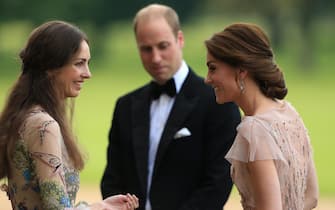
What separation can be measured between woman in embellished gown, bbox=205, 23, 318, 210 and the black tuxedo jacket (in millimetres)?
1264

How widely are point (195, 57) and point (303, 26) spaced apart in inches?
213

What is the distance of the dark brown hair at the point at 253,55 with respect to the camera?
368cm

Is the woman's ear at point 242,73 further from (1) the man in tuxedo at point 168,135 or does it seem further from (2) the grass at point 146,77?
(2) the grass at point 146,77

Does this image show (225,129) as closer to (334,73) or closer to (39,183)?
(39,183)

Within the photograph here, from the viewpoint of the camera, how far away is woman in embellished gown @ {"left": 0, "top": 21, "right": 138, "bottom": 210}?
3535 millimetres

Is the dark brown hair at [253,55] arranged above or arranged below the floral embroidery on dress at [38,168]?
above

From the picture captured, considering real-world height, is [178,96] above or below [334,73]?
above

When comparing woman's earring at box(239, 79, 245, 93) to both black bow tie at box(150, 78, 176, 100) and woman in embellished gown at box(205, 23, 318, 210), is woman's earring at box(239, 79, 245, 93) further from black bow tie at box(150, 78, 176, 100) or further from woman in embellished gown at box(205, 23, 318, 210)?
black bow tie at box(150, 78, 176, 100)

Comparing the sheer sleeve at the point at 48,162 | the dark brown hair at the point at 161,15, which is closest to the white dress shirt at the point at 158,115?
the dark brown hair at the point at 161,15

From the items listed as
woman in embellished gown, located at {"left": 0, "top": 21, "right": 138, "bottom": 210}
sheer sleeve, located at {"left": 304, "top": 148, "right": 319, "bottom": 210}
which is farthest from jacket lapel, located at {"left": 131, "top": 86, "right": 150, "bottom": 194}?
sheer sleeve, located at {"left": 304, "top": 148, "right": 319, "bottom": 210}

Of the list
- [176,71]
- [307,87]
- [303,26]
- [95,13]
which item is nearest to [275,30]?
[303,26]

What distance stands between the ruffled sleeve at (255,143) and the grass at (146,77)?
24755 mm

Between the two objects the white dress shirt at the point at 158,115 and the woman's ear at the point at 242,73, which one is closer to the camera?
the woman's ear at the point at 242,73

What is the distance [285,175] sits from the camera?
3605mm
